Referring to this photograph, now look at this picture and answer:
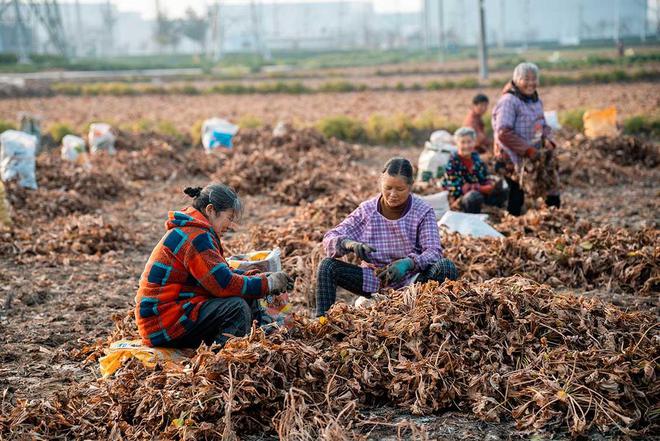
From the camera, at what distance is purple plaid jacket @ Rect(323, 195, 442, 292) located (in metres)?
4.66

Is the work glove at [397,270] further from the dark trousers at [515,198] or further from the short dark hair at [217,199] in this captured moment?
the dark trousers at [515,198]

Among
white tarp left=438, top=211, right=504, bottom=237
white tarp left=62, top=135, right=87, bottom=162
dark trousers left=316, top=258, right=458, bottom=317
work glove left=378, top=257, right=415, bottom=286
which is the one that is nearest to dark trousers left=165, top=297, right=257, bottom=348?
dark trousers left=316, top=258, right=458, bottom=317

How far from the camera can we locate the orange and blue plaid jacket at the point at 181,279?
396 centimetres

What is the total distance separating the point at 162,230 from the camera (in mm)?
8547

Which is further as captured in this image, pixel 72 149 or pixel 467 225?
pixel 72 149

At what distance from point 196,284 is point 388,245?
127cm

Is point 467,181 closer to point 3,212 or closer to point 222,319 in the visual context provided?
point 222,319

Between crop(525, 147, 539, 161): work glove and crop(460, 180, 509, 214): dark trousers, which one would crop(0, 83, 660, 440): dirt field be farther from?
crop(525, 147, 539, 161): work glove

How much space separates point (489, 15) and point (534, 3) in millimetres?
6684

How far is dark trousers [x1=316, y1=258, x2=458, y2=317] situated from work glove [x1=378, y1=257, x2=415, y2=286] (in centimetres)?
17

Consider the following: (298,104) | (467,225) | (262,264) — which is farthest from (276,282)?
(298,104)

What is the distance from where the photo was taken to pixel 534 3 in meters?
112

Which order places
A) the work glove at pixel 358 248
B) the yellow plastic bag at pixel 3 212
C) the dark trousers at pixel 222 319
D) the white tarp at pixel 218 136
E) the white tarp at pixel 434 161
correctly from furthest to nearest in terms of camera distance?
the white tarp at pixel 218 136 → the white tarp at pixel 434 161 → the yellow plastic bag at pixel 3 212 → the work glove at pixel 358 248 → the dark trousers at pixel 222 319

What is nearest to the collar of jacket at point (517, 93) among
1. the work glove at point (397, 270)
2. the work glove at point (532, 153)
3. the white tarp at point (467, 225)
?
the work glove at point (532, 153)
